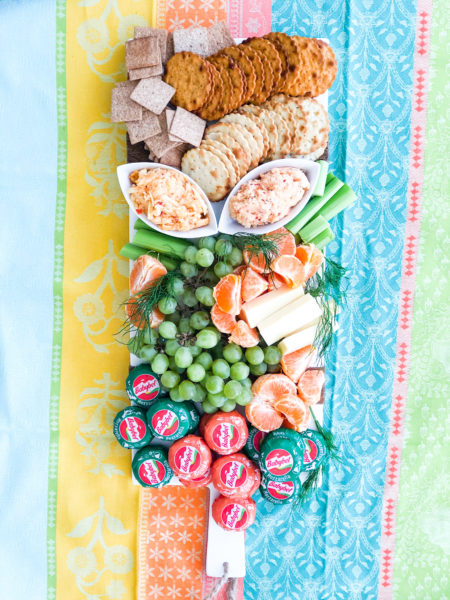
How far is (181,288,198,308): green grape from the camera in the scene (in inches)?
52.7

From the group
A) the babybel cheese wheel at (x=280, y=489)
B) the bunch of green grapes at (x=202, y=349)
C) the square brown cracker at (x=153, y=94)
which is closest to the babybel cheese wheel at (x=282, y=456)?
the babybel cheese wheel at (x=280, y=489)

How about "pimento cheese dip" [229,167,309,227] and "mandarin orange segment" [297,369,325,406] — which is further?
"mandarin orange segment" [297,369,325,406]

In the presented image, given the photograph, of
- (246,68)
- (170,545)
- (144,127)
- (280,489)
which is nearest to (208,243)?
(144,127)

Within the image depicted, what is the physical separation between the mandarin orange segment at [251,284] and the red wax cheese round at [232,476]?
1.47 feet

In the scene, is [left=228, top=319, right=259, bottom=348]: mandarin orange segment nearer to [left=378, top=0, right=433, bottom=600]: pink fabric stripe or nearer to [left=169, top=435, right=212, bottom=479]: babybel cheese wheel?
[left=169, top=435, right=212, bottom=479]: babybel cheese wheel

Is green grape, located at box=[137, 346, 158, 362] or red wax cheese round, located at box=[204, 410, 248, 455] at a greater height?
green grape, located at box=[137, 346, 158, 362]

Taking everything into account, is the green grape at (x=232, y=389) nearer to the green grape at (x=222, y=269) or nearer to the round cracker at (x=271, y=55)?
the green grape at (x=222, y=269)

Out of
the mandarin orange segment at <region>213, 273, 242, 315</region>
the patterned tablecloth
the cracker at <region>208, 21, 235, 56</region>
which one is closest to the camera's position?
the mandarin orange segment at <region>213, 273, 242, 315</region>

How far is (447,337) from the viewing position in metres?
1.53

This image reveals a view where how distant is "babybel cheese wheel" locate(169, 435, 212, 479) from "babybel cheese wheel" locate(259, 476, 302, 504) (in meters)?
0.18

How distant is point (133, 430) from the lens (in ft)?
4.52

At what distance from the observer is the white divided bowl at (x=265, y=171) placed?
129cm

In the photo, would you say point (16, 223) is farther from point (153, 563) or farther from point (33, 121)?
point (153, 563)

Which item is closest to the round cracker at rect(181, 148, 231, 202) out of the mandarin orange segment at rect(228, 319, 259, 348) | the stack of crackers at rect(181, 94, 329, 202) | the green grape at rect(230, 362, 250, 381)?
the stack of crackers at rect(181, 94, 329, 202)
